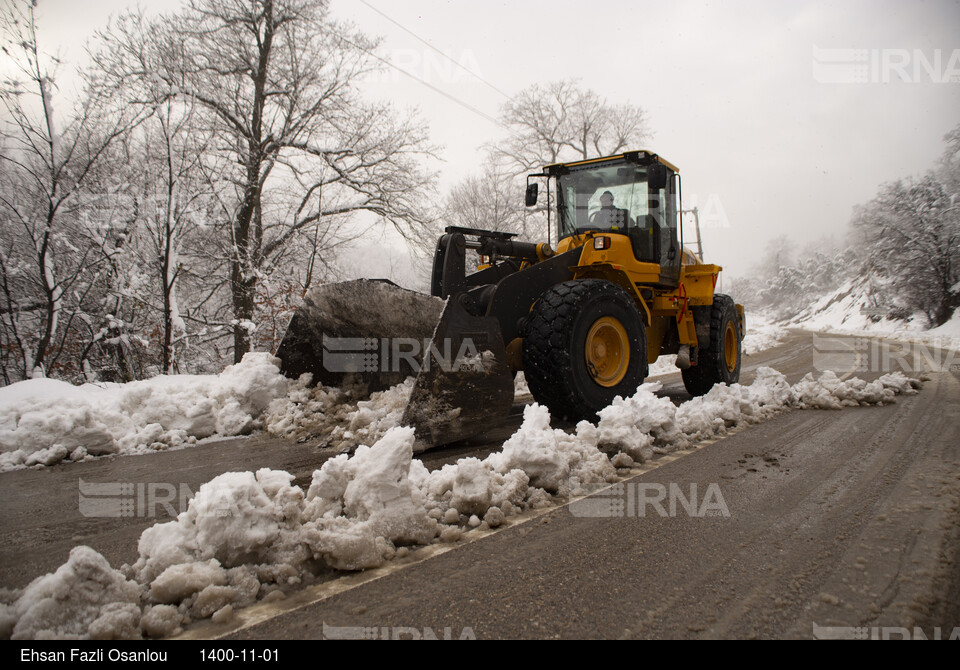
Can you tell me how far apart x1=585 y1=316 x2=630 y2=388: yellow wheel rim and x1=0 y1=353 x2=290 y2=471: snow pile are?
2.92 metres

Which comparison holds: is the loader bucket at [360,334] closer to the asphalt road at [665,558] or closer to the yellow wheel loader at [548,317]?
the yellow wheel loader at [548,317]

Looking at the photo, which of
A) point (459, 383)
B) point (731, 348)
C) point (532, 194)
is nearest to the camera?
point (459, 383)

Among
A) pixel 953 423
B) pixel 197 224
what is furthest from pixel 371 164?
pixel 953 423

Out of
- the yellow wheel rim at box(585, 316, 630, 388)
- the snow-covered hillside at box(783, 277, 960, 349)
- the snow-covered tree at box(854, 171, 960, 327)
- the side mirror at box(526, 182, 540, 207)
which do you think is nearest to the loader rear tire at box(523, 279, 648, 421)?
the yellow wheel rim at box(585, 316, 630, 388)

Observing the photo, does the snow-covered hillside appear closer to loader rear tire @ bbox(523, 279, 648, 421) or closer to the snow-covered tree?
the snow-covered tree

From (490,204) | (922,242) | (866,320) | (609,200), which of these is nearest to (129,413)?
(609,200)

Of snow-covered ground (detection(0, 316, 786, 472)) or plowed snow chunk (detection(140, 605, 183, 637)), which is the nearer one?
plowed snow chunk (detection(140, 605, 183, 637))

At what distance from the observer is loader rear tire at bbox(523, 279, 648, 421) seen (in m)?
3.97

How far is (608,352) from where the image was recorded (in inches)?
183

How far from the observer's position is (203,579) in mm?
1654

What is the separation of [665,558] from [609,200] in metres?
4.39

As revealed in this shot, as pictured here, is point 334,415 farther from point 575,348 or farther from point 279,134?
point 279,134

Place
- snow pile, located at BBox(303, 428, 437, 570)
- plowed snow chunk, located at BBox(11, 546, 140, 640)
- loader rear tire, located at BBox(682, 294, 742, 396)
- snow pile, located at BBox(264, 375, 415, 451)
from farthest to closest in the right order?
1. loader rear tire, located at BBox(682, 294, 742, 396)
2. snow pile, located at BBox(264, 375, 415, 451)
3. snow pile, located at BBox(303, 428, 437, 570)
4. plowed snow chunk, located at BBox(11, 546, 140, 640)

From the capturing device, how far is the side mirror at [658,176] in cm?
511
